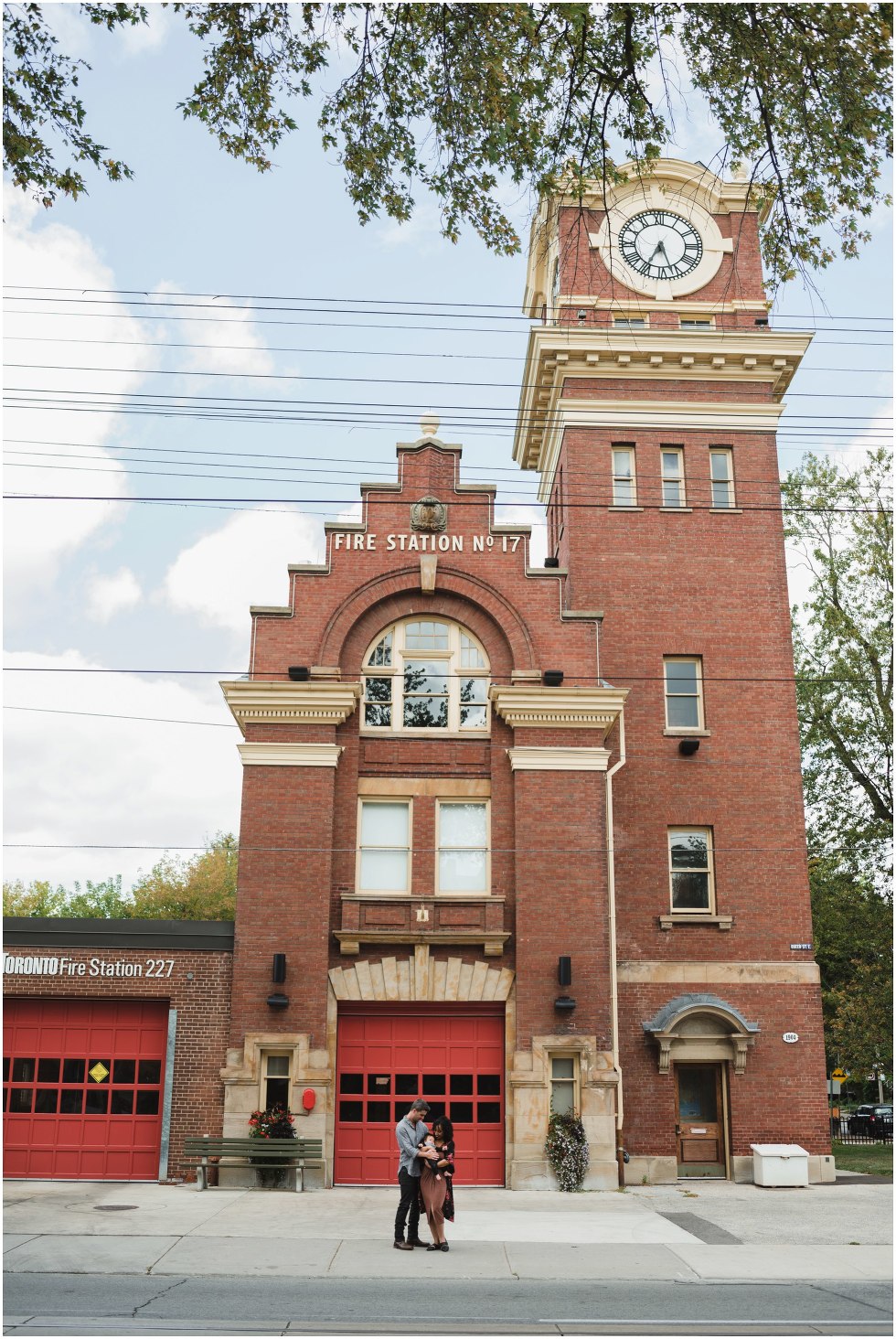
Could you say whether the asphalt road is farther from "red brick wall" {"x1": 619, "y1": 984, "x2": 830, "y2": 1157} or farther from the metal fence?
the metal fence

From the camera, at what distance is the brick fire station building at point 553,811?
2333 cm

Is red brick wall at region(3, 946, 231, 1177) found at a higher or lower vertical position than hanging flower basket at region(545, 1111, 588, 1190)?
higher

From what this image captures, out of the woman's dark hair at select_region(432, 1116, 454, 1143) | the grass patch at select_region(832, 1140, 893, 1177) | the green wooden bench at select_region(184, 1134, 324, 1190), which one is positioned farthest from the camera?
the grass patch at select_region(832, 1140, 893, 1177)

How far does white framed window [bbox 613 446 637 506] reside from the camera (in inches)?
1117

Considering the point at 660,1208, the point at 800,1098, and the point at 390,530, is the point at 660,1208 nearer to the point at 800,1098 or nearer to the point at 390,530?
the point at 800,1098

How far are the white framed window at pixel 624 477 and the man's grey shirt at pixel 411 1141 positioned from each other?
16367 mm

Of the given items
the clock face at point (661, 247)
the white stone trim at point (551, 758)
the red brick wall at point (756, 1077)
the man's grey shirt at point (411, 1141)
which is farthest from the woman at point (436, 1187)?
the clock face at point (661, 247)

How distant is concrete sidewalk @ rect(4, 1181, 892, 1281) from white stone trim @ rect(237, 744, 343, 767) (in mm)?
7871

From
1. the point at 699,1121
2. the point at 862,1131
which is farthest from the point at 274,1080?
the point at 862,1131

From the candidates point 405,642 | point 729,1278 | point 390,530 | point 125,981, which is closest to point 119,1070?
point 125,981

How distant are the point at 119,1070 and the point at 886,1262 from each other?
14.7 metres

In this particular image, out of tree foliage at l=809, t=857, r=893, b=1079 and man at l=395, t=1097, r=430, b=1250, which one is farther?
tree foliage at l=809, t=857, r=893, b=1079

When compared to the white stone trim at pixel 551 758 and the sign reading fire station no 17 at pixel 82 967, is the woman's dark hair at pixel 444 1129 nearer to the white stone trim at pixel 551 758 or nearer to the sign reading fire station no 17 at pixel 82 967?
the sign reading fire station no 17 at pixel 82 967

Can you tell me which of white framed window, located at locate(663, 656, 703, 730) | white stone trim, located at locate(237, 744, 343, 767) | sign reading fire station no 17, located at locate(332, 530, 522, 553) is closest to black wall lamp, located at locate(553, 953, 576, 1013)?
white stone trim, located at locate(237, 744, 343, 767)
